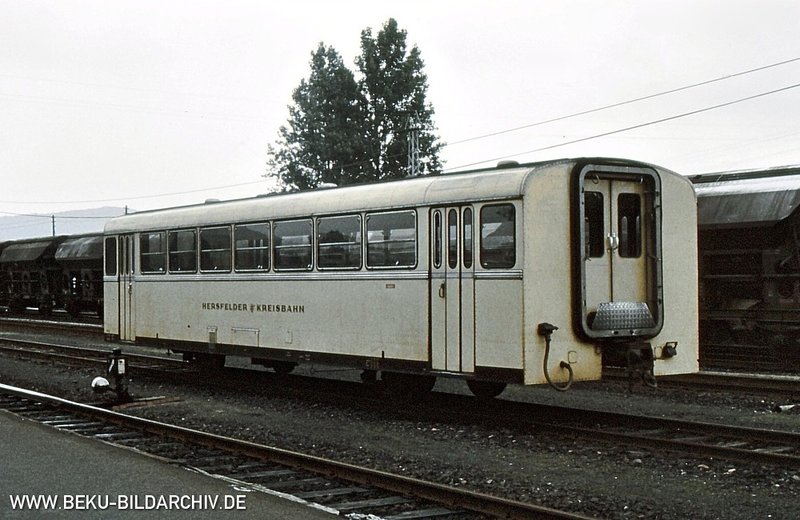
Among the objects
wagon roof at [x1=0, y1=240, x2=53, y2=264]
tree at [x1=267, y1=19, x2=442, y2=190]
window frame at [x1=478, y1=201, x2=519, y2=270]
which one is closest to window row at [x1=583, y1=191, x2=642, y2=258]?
window frame at [x1=478, y1=201, x2=519, y2=270]

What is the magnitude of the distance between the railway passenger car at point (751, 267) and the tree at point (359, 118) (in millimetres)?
31678

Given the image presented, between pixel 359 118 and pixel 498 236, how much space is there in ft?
137

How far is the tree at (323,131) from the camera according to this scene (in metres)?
49.7

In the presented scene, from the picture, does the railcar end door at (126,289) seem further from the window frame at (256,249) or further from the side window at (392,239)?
the side window at (392,239)

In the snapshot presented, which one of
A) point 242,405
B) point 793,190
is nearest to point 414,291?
point 242,405

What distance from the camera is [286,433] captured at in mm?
10836

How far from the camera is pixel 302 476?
27.7ft

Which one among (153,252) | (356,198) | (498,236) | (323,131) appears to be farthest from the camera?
(323,131)

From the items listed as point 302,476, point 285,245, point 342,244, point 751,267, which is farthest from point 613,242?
point 751,267

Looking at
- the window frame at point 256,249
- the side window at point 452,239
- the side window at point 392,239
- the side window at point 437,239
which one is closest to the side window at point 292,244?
the window frame at point 256,249

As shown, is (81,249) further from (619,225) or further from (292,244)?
(619,225)

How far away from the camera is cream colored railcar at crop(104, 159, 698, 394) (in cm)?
1020

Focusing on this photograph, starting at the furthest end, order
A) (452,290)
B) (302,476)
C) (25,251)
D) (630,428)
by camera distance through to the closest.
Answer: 1. (25,251)
2. (452,290)
3. (630,428)
4. (302,476)

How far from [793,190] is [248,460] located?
37.8ft
